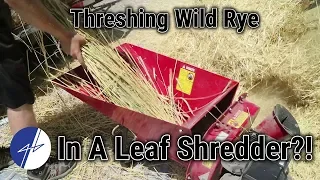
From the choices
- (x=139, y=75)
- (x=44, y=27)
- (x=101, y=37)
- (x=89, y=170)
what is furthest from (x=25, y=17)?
(x=89, y=170)

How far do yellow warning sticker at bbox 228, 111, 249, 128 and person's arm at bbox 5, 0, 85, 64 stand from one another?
966 millimetres

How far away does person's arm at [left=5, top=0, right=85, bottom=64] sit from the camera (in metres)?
2.04

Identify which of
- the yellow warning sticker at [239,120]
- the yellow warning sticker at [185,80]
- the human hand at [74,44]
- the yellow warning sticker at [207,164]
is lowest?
the yellow warning sticker at [207,164]

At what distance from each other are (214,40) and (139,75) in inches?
34.1

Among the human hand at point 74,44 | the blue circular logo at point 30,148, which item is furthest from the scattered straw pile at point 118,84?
the blue circular logo at point 30,148

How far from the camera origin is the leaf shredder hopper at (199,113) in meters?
2.15

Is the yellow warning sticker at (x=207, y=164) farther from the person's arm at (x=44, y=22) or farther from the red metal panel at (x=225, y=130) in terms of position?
the person's arm at (x=44, y=22)

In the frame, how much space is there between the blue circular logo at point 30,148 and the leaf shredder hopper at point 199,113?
34 centimetres

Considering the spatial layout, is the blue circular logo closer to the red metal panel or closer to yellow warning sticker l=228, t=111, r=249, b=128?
the red metal panel

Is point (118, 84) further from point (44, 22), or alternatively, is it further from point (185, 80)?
point (44, 22)

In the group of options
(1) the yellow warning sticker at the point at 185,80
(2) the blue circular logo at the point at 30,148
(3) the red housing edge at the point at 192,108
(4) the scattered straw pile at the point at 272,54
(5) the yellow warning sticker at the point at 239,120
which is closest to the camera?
(3) the red housing edge at the point at 192,108

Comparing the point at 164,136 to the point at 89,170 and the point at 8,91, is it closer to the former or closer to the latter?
the point at 89,170

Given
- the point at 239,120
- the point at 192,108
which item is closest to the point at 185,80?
the point at 192,108

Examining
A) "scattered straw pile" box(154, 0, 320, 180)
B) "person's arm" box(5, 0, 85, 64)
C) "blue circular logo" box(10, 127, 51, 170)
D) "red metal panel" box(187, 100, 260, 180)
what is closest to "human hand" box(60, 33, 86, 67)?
"person's arm" box(5, 0, 85, 64)
